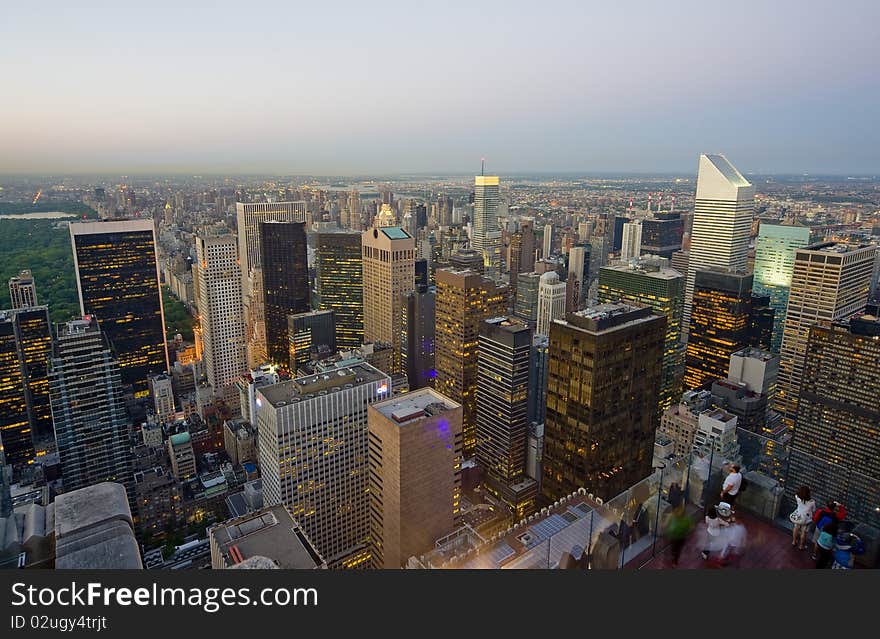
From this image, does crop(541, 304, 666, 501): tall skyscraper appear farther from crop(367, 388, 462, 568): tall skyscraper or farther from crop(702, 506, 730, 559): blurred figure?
crop(702, 506, 730, 559): blurred figure

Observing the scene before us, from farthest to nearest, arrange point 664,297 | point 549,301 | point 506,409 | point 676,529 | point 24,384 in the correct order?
point 549,301
point 664,297
point 24,384
point 506,409
point 676,529

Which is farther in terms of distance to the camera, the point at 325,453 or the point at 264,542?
the point at 325,453

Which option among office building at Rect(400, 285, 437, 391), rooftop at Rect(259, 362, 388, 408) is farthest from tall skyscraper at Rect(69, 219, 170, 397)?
rooftop at Rect(259, 362, 388, 408)

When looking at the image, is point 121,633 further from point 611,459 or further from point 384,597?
point 611,459

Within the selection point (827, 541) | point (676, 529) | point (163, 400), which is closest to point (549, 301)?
point (163, 400)

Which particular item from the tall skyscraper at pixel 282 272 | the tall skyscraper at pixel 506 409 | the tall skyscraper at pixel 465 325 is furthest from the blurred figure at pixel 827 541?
the tall skyscraper at pixel 282 272

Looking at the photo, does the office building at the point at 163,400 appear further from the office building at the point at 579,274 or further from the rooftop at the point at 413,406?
the office building at the point at 579,274

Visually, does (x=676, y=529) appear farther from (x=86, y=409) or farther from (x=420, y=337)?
(x=420, y=337)

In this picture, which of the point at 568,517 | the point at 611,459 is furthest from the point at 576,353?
the point at 568,517
